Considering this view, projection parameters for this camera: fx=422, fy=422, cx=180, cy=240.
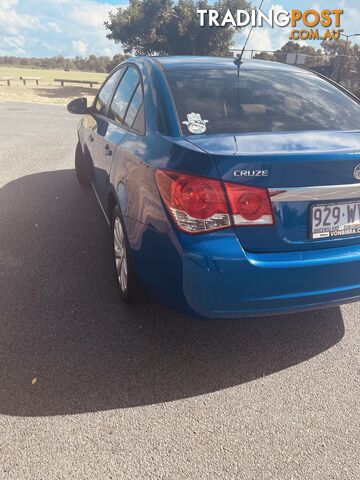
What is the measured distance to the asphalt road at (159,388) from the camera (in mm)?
1884

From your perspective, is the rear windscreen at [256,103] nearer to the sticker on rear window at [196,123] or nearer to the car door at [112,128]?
the sticker on rear window at [196,123]

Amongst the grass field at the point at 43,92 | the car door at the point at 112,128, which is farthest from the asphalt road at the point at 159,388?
the grass field at the point at 43,92

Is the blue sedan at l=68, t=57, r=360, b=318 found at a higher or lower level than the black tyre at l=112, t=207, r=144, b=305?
higher

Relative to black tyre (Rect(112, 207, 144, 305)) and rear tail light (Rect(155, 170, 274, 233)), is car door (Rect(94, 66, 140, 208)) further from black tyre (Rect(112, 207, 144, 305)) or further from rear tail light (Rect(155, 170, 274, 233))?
rear tail light (Rect(155, 170, 274, 233))

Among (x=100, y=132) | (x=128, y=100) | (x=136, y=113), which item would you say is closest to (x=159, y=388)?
(x=136, y=113)

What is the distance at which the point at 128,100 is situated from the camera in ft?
10.9

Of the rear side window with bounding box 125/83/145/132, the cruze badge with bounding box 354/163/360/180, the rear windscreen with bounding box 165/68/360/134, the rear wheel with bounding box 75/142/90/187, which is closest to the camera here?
the cruze badge with bounding box 354/163/360/180

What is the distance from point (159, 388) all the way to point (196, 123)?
1.51 m

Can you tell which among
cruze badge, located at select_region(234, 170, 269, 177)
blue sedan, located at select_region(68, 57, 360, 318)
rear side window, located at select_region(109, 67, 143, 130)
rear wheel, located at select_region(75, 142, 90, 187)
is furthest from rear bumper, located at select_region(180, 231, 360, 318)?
rear wheel, located at select_region(75, 142, 90, 187)

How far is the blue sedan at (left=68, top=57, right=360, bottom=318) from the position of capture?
80.4 inches

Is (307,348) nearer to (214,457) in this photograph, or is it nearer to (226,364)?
(226,364)

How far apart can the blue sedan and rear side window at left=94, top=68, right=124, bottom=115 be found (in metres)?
1.47

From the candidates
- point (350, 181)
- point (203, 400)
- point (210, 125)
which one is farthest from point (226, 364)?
point (210, 125)

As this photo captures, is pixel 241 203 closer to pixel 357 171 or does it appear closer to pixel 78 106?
pixel 357 171
